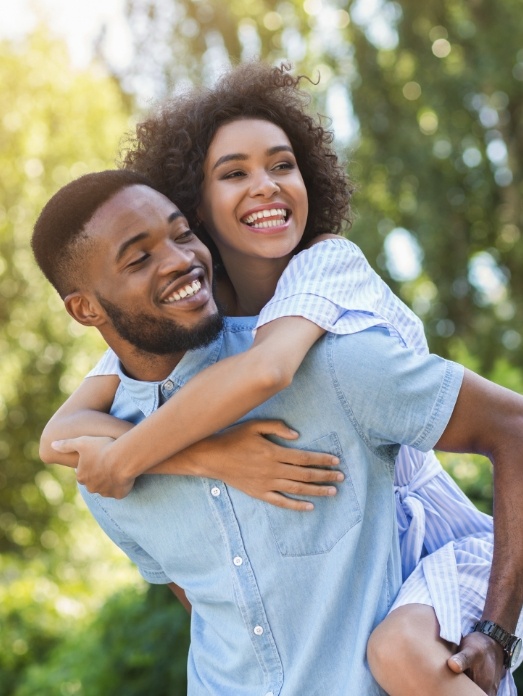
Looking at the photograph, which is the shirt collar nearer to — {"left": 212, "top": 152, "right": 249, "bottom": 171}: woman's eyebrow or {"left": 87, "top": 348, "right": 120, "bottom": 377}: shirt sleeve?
Answer: {"left": 87, "top": 348, "right": 120, "bottom": 377}: shirt sleeve

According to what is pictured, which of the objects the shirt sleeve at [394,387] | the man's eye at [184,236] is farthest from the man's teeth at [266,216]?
the shirt sleeve at [394,387]

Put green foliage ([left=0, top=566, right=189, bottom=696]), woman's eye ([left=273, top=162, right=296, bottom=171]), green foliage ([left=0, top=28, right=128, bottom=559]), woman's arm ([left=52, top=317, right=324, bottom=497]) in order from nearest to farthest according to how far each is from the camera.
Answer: woman's arm ([left=52, top=317, right=324, bottom=497]) → woman's eye ([left=273, top=162, right=296, bottom=171]) → green foliage ([left=0, top=566, right=189, bottom=696]) → green foliage ([left=0, top=28, right=128, bottom=559])

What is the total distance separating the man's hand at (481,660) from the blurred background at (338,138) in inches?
272

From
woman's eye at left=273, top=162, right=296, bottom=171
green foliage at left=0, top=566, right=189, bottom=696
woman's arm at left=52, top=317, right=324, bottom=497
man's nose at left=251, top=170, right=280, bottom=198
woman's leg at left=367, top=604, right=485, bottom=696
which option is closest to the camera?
woman's leg at left=367, top=604, right=485, bottom=696

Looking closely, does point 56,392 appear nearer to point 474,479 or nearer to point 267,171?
point 474,479

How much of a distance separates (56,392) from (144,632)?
733 centimetres

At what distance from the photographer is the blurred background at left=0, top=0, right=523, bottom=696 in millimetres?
11406

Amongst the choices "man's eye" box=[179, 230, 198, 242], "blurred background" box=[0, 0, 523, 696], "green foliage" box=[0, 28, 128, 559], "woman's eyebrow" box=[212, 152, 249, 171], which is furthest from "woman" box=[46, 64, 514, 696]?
"green foliage" box=[0, 28, 128, 559]

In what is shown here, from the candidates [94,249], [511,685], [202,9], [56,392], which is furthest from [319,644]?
[202,9]

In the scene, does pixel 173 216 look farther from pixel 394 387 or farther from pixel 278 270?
pixel 394 387

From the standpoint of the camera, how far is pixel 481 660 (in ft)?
6.50

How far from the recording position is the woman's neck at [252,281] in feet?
8.56

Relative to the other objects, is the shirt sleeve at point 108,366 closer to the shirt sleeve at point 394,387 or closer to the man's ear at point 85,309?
the man's ear at point 85,309

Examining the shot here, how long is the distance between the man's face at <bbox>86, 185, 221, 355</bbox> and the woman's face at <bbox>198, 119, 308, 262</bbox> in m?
0.24
